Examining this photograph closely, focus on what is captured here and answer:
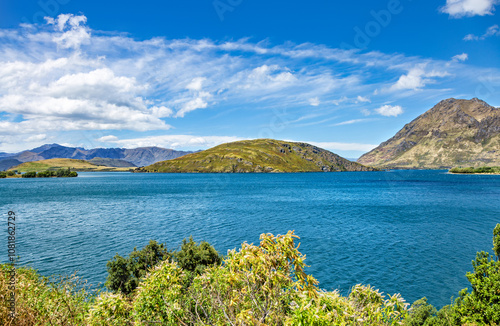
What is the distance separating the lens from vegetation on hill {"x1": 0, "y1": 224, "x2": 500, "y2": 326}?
866 centimetres

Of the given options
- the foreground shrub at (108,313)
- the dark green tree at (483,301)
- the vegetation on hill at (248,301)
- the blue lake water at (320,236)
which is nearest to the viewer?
the vegetation on hill at (248,301)

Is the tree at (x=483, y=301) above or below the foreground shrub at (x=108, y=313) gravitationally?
below

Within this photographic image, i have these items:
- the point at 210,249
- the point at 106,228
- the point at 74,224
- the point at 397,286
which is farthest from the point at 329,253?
the point at 74,224

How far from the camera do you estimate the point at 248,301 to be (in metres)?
10.2

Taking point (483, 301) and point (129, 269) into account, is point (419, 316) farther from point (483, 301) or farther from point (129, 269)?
point (129, 269)

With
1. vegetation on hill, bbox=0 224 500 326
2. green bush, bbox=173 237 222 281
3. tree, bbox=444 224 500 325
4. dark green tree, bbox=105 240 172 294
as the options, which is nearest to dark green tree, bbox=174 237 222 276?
green bush, bbox=173 237 222 281

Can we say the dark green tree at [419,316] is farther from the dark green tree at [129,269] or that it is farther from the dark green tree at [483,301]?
the dark green tree at [129,269]

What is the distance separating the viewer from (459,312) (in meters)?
21.6

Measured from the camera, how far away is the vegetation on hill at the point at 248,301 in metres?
8.66

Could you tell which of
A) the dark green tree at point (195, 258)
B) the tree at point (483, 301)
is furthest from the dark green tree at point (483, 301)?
the dark green tree at point (195, 258)

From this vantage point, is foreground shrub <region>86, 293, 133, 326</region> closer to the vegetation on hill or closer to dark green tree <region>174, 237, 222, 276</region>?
the vegetation on hill

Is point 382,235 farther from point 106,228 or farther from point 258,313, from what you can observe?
point 106,228

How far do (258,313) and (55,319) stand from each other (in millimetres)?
10728

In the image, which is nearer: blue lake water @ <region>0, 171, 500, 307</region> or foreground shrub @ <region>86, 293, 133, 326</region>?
foreground shrub @ <region>86, 293, 133, 326</region>
